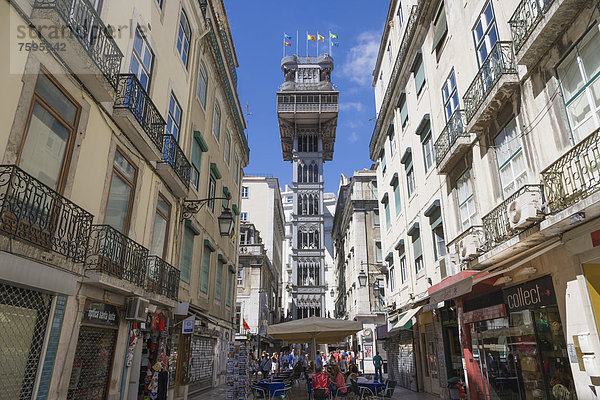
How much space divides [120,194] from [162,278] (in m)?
2.67

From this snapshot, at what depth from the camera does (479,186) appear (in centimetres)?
1012

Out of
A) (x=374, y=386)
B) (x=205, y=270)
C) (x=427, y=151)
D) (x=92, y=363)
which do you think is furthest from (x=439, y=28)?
(x=92, y=363)

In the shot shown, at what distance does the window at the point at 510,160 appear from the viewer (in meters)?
8.59

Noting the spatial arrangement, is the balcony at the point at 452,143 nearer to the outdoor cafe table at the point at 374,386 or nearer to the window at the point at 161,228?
the outdoor cafe table at the point at 374,386

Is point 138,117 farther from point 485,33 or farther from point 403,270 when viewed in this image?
point 403,270

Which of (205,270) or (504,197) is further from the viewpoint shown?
(205,270)

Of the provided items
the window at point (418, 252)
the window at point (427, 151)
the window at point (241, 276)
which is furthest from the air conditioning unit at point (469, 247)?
the window at point (241, 276)

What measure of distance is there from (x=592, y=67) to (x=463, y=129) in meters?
4.57

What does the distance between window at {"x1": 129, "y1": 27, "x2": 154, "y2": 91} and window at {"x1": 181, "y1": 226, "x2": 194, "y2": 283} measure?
16.7 feet

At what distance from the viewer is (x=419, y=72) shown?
16.0 meters

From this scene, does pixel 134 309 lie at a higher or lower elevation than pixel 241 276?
lower

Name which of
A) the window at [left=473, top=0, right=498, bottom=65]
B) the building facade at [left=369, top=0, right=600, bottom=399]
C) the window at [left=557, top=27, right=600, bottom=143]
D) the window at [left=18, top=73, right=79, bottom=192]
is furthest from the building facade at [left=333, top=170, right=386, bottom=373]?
the window at [left=18, top=73, right=79, bottom=192]

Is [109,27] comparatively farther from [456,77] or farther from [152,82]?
[456,77]

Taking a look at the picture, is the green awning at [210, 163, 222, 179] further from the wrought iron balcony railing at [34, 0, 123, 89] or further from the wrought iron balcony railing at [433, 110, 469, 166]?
the wrought iron balcony railing at [433, 110, 469, 166]
